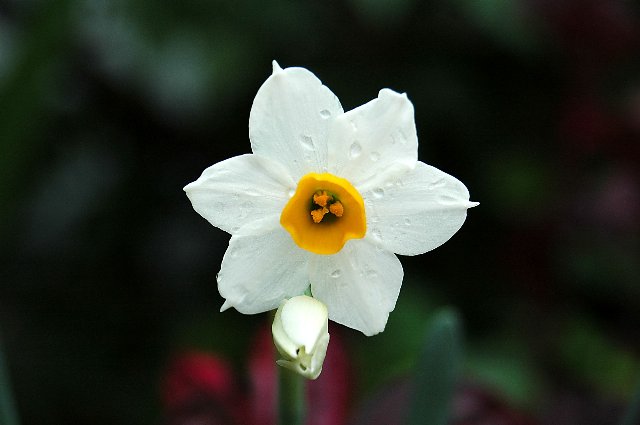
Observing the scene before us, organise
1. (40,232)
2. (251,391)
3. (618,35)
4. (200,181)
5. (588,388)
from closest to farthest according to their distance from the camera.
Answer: (200,181)
(251,391)
(588,388)
(618,35)
(40,232)

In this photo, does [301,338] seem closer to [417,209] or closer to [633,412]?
[417,209]

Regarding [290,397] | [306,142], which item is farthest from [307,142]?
[290,397]

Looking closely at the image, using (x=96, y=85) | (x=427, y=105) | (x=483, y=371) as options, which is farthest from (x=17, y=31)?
(x=483, y=371)

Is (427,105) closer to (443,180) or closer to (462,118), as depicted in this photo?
(462,118)

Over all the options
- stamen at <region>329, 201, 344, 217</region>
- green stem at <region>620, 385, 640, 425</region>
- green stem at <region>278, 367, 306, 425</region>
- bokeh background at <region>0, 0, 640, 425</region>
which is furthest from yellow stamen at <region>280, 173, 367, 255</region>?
bokeh background at <region>0, 0, 640, 425</region>

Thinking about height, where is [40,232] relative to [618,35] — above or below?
below

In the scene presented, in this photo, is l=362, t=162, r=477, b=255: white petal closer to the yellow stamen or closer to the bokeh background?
the yellow stamen

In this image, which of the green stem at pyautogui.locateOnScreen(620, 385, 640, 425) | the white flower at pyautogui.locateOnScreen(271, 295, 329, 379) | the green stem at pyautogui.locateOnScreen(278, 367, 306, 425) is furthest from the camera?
the green stem at pyautogui.locateOnScreen(620, 385, 640, 425)
